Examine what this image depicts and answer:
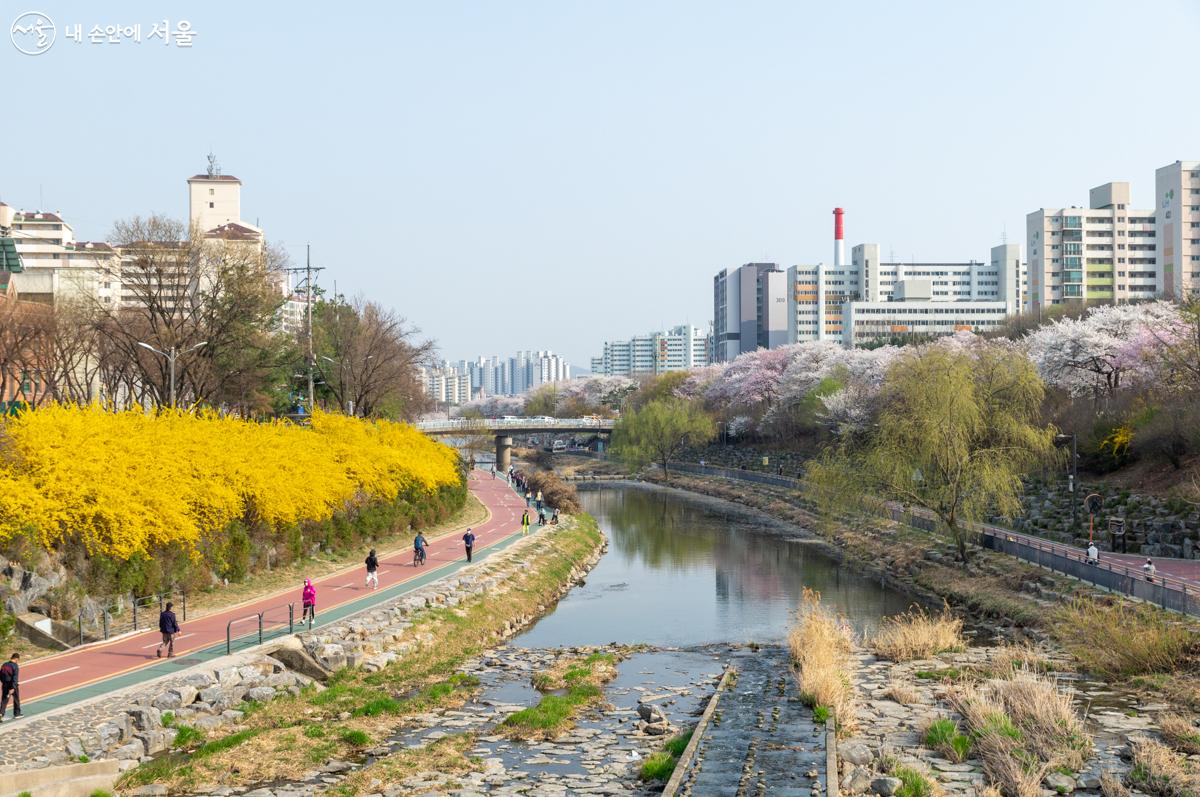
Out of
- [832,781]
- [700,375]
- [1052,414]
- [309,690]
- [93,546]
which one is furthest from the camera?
[700,375]

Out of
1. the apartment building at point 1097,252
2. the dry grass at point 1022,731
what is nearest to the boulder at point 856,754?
the dry grass at point 1022,731

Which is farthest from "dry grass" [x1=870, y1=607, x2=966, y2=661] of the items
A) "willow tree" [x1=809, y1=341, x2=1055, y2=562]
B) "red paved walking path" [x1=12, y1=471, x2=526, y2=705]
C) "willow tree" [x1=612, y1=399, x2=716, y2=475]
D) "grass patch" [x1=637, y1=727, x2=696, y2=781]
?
"willow tree" [x1=612, y1=399, x2=716, y2=475]

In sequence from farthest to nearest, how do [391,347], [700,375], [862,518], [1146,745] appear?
[700,375] → [391,347] → [862,518] → [1146,745]

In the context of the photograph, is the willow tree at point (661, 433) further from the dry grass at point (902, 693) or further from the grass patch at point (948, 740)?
the grass patch at point (948, 740)

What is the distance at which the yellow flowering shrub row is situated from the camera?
27.8 m

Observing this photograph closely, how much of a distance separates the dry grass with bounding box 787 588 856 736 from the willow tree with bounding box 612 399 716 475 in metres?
76.4

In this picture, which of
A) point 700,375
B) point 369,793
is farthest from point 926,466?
point 700,375

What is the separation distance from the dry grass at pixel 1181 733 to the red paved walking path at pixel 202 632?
21849 millimetres

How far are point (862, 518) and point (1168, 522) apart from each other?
740 inches

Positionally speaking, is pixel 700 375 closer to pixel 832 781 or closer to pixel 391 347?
pixel 391 347

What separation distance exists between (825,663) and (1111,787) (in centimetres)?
Answer: 912

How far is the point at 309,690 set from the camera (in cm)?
2581

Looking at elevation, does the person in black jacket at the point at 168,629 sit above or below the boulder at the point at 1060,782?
above

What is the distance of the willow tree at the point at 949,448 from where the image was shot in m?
44.2
